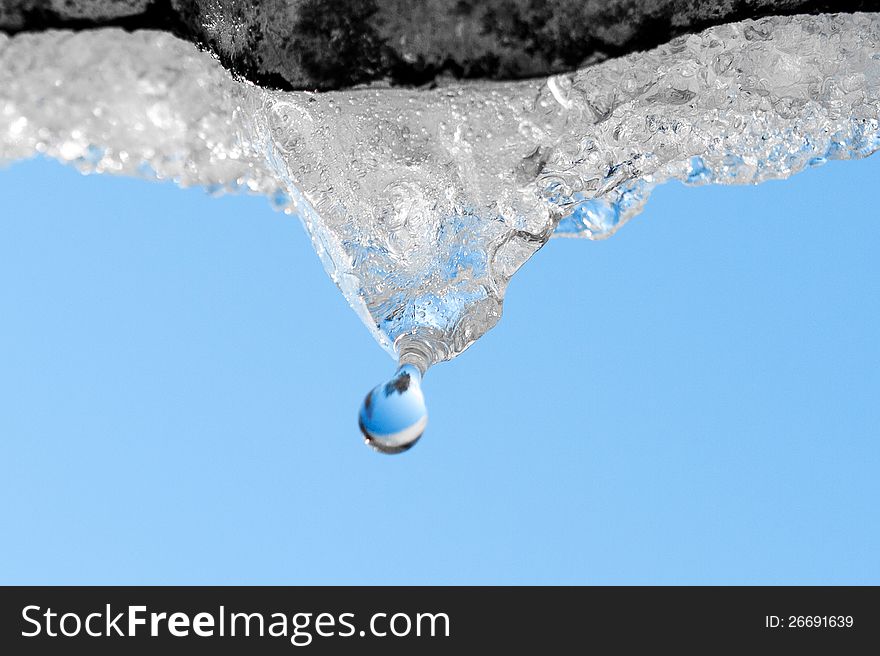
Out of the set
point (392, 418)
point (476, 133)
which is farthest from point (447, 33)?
point (392, 418)

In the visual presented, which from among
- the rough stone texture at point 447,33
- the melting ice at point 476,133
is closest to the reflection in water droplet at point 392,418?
the melting ice at point 476,133

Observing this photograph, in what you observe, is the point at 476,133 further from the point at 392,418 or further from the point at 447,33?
the point at 392,418

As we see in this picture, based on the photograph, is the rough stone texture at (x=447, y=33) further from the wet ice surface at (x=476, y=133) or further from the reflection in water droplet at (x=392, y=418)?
the reflection in water droplet at (x=392, y=418)

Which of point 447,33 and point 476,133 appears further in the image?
point 476,133

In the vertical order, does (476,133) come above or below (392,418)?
above

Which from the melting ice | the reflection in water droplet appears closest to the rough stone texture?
the melting ice

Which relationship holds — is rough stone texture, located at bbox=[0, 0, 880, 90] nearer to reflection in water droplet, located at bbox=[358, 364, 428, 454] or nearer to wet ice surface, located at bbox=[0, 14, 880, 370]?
wet ice surface, located at bbox=[0, 14, 880, 370]

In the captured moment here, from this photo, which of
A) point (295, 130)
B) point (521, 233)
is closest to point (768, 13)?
point (521, 233)
